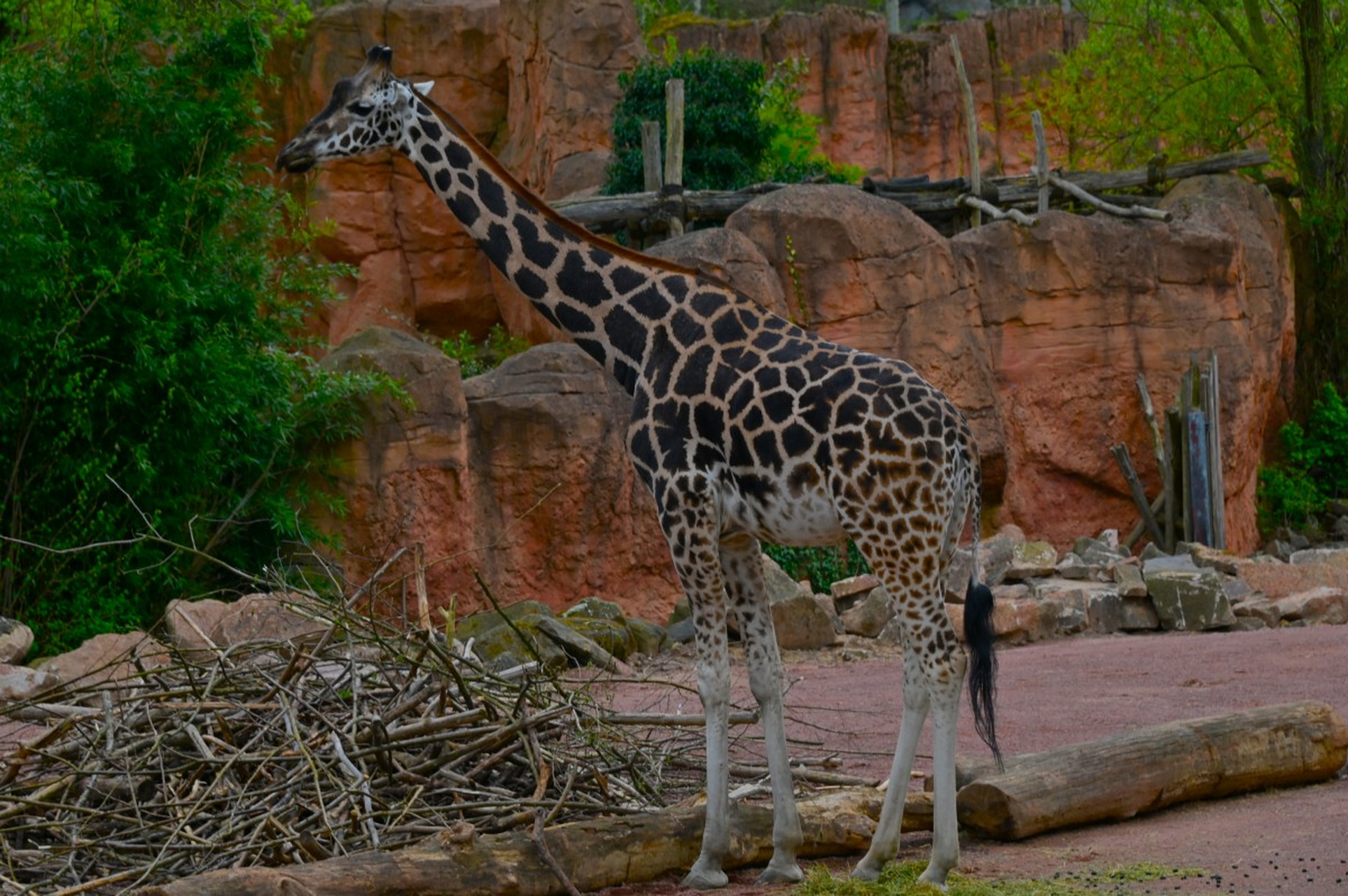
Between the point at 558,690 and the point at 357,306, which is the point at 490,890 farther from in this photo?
the point at 357,306

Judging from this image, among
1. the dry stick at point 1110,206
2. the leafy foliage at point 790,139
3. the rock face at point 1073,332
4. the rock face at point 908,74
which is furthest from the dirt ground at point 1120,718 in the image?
the rock face at point 908,74

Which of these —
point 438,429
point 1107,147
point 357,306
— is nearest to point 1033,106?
point 1107,147

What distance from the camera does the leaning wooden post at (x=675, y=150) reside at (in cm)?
A: 1827

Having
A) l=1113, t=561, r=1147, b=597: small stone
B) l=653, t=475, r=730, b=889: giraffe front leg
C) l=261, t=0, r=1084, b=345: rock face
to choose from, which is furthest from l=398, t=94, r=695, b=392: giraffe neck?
l=261, t=0, r=1084, b=345: rock face

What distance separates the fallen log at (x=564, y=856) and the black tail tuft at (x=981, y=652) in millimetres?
658

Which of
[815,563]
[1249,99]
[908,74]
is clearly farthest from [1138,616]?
[908,74]

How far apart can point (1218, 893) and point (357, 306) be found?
20.2 metres

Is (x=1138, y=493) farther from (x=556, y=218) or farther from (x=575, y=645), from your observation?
(x=556, y=218)

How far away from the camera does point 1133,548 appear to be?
1884 centimetres

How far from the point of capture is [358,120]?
6.78 m

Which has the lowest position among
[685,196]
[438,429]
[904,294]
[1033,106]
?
[438,429]

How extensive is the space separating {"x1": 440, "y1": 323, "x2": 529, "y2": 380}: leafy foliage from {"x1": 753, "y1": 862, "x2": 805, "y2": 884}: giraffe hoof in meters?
14.1

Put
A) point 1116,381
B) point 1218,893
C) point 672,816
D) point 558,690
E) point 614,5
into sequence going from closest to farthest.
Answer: point 1218,893
point 672,816
point 558,690
point 1116,381
point 614,5

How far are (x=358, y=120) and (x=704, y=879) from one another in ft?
11.8
